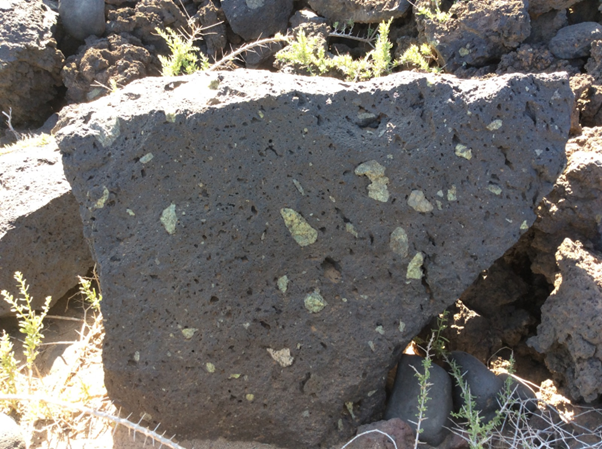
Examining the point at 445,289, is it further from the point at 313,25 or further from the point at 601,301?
the point at 313,25

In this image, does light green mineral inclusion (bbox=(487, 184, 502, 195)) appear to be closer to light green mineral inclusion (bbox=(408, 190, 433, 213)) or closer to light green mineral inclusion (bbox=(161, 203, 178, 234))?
light green mineral inclusion (bbox=(408, 190, 433, 213))

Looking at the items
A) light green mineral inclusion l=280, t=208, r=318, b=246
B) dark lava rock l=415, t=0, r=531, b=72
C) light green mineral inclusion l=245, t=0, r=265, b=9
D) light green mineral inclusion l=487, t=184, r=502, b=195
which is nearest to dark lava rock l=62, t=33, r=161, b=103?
light green mineral inclusion l=245, t=0, r=265, b=9

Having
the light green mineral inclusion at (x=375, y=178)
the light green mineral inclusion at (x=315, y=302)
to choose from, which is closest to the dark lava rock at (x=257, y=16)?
the light green mineral inclusion at (x=375, y=178)

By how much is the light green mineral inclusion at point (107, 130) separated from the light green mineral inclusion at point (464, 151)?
4.59 ft

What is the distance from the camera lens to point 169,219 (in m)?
2.40

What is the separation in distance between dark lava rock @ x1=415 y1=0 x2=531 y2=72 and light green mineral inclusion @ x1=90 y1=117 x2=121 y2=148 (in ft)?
6.83

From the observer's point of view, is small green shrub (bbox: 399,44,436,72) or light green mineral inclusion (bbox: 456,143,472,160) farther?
small green shrub (bbox: 399,44,436,72)

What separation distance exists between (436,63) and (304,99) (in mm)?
1664

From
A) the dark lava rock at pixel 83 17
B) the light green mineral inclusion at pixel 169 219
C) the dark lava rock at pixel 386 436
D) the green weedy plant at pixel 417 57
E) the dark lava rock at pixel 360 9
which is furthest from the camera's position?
the dark lava rock at pixel 83 17

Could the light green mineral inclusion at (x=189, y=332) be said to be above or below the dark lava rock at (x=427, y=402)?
above

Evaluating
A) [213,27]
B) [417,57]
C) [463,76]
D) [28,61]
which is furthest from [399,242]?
[28,61]

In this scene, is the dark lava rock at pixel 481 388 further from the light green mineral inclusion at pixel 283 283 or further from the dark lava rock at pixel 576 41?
the dark lava rock at pixel 576 41

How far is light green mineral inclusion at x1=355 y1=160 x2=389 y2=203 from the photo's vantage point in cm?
236

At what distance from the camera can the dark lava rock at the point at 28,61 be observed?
434 cm
